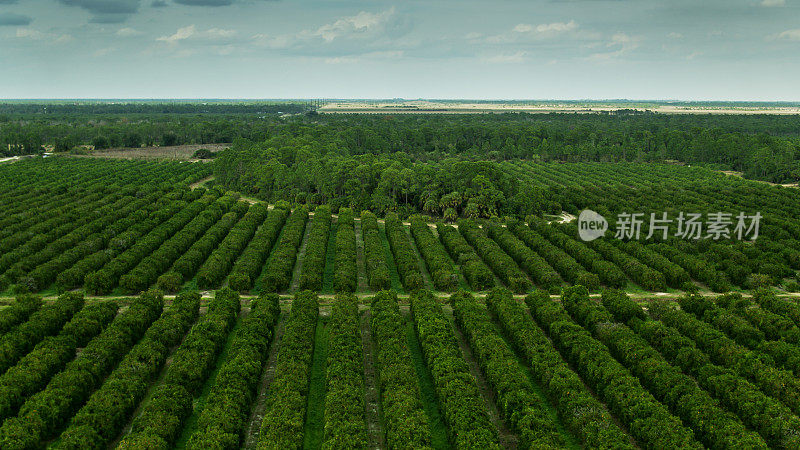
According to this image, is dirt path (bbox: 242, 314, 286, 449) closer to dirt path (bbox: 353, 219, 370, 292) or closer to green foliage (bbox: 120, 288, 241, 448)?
green foliage (bbox: 120, 288, 241, 448)

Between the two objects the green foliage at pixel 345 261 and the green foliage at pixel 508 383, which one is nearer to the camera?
the green foliage at pixel 508 383

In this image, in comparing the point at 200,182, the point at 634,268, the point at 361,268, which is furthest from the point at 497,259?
the point at 200,182

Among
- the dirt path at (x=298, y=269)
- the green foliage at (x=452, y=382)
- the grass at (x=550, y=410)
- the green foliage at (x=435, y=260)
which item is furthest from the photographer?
the dirt path at (x=298, y=269)

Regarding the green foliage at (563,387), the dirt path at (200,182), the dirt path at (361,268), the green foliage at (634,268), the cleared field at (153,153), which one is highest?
the cleared field at (153,153)

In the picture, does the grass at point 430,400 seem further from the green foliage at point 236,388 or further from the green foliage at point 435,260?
the green foliage at point 236,388

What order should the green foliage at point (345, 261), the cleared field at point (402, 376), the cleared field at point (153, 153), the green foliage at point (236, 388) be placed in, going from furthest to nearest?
1. the cleared field at point (153, 153)
2. the green foliage at point (345, 261)
3. the cleared field at point (402, 376)
4. the green foliage at point (236, 388)

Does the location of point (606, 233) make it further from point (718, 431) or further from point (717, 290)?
point (718, 431)

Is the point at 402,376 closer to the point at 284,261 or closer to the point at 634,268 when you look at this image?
the point at 284,261

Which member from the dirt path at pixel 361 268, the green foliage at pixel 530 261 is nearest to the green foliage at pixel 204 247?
the dirt path at pixel 361 268
